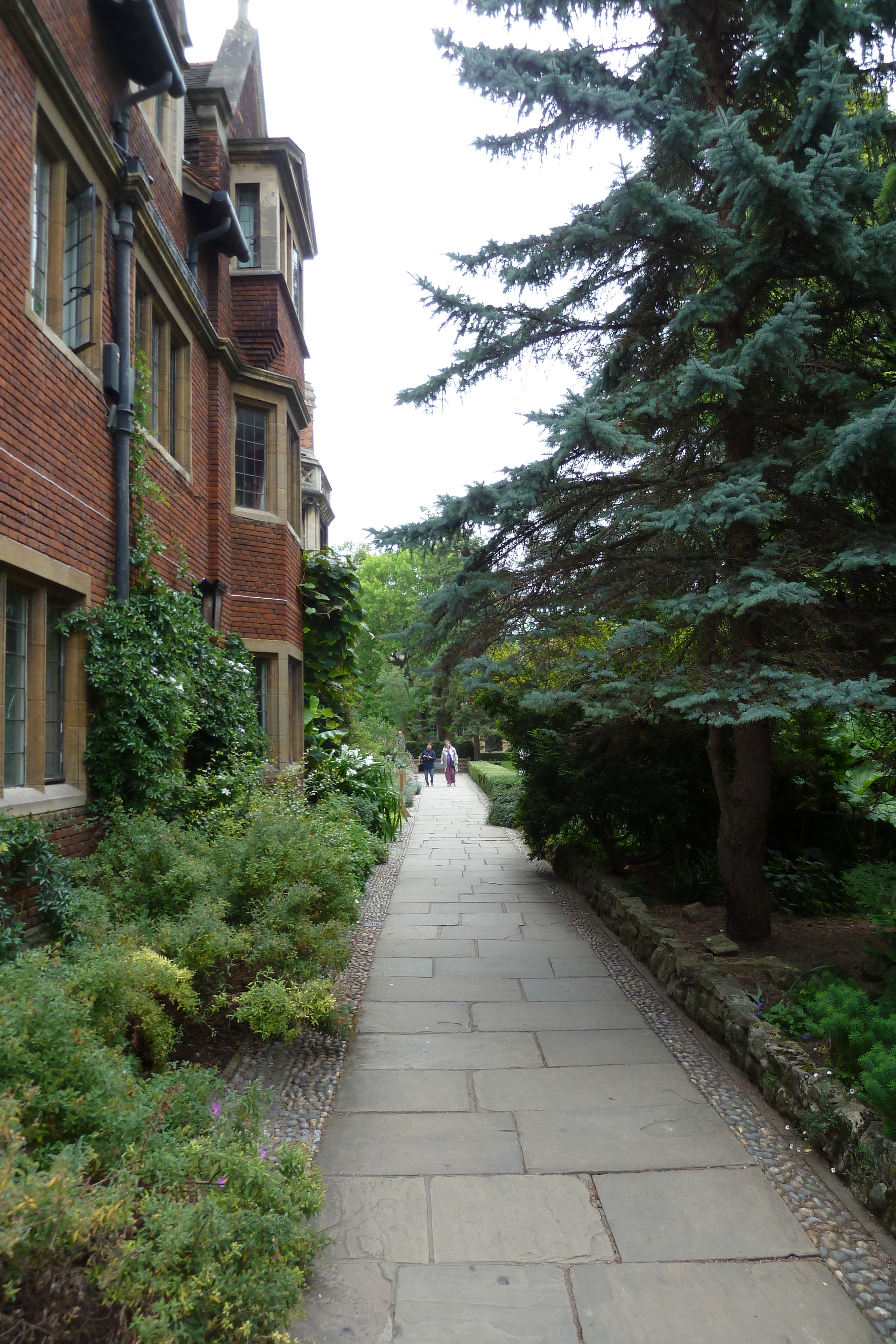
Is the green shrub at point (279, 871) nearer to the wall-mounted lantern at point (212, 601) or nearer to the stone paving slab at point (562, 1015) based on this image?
the stone paving slab at point (562, 1015)

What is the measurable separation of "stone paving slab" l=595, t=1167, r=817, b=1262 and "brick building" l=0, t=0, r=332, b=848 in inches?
166

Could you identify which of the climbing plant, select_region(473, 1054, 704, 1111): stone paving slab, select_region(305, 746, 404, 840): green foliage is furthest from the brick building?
select_region(473, 1054, 704, 1111): stone paving slab

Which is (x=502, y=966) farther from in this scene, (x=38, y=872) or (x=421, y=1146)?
(x=38, y=872)

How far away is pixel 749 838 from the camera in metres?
7.10

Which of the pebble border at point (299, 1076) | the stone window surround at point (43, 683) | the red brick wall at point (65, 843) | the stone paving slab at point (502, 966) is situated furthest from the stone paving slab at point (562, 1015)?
the stone window surround at point (43, 683)

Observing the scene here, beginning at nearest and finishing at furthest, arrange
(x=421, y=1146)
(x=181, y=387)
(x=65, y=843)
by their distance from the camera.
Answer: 1. (x=421, y=1146)
2. (x=65, y=843)
3. (x=181, y=387)

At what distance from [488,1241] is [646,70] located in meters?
7.41

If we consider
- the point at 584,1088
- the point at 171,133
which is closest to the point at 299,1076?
the point at 584,1088

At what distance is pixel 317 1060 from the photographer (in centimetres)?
525

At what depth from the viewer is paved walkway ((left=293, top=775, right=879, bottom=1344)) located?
288 cm

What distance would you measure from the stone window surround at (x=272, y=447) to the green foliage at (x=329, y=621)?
119 centimetres

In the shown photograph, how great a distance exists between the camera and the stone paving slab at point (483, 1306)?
9.13 ft

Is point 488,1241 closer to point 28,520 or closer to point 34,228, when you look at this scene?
point 28,520

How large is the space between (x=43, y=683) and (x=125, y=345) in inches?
124
